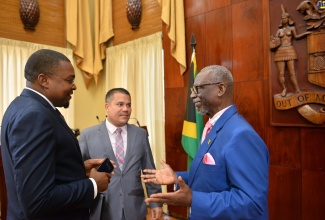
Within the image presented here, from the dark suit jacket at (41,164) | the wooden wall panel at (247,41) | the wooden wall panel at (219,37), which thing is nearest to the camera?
the dark suit jacket at (41,164)

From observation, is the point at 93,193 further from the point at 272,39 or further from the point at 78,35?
the point at 78,35

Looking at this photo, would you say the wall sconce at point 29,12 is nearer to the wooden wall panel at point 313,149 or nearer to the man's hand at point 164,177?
the man's hand at point 164,177

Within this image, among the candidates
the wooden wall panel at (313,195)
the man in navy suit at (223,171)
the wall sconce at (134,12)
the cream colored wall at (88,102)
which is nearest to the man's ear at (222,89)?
the man in navy suit at (223,171)

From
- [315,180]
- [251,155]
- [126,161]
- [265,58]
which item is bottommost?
[315,180]

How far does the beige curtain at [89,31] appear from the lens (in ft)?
14.9

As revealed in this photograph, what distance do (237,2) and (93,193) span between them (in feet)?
8.09

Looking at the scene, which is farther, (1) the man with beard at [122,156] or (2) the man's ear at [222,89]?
(1) the man with beard at [122,156]

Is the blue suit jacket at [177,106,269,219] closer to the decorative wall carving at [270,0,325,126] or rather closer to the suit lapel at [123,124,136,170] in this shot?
the suit lapel at [123,124,136,170]

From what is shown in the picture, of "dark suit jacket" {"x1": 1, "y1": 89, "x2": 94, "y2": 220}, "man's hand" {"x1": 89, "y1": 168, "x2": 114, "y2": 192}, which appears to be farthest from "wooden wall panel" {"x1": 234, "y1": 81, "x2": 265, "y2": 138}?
"dark suit jacket" {"x1": 1, "y1": 89, "x2": 94, "y2": 220}

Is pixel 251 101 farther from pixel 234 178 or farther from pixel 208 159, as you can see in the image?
pixel 234 178

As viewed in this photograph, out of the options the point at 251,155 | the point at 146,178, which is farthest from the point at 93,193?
the point at 251,155

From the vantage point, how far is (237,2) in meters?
2.89

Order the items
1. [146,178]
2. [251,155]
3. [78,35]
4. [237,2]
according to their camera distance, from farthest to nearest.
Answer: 1. [78,35]
2. [237,2]
3. [146,178]
4. [251,155]

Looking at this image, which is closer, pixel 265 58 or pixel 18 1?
pixel 265 58
